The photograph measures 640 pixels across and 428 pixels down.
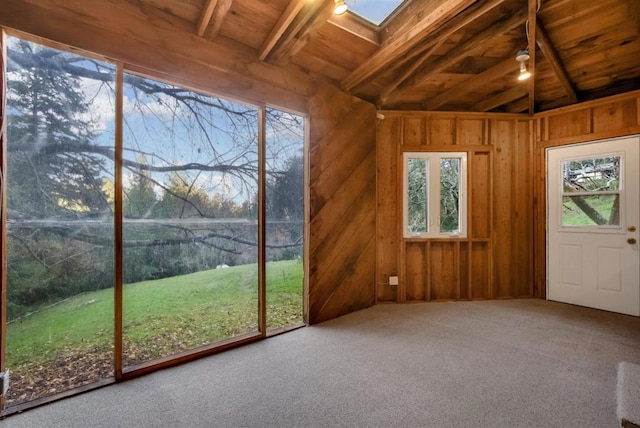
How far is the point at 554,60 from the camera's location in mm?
3121

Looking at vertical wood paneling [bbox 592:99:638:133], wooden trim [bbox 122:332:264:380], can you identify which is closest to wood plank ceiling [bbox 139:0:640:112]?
vertical wood paneling [bbox 592:99:638:133]

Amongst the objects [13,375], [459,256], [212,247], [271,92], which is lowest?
[13,375]

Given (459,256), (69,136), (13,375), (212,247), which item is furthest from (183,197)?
(459,256)

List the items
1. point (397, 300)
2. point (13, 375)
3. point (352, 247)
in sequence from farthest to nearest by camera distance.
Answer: point (397, 300), point (352, 247), point (13, 375)

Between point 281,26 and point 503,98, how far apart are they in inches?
130

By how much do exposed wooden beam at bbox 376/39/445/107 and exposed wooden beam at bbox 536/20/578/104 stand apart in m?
0.94

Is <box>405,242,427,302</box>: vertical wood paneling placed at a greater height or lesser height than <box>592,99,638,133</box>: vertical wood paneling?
lesser

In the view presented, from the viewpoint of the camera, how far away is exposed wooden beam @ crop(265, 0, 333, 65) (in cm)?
225

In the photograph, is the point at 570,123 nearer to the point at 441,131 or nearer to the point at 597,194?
the point at 597,194

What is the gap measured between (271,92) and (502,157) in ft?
11.4

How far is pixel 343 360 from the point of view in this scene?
94.8 inches

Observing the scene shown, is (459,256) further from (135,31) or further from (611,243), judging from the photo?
(135,31)

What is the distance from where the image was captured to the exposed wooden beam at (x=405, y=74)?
9.75 ft

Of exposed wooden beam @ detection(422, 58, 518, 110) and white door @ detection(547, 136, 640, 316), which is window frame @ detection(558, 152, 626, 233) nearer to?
white door @ detection(547, 136, 640, 316)
